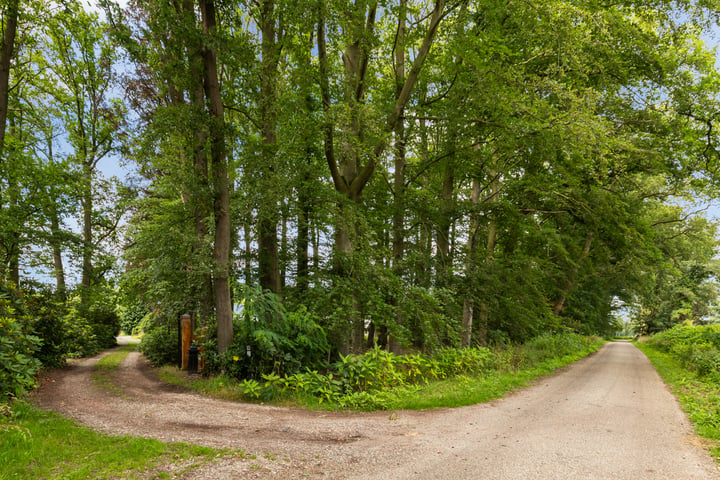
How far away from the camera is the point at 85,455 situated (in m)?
3.84

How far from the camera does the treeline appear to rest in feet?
27.0

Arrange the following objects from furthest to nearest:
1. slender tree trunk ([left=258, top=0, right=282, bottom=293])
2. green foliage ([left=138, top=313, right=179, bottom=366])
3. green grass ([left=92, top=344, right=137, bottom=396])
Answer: green foliage ([left=138, top=313, right=179, bottom=366]) < slender tree trunk ([left=258, top=0, right=282, bottom=293]) < green grass ([left=92, top=344, right=137, bottom=396])

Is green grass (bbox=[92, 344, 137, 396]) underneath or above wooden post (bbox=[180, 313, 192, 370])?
underneath

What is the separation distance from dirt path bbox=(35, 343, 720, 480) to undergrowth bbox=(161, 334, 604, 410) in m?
0.48

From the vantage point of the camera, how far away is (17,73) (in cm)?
1294

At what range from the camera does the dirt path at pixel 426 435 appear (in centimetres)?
376

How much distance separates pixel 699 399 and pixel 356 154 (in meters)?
9.51

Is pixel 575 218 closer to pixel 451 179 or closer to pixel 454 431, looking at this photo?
pixel 451 179

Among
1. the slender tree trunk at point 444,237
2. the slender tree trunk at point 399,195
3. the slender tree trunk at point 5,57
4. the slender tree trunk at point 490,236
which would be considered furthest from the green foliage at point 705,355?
the slender tree trunk at point 5,57

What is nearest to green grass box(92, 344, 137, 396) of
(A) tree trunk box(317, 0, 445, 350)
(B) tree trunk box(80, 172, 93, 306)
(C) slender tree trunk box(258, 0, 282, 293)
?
(B) tree trunk box(80, 172, 93, 306)

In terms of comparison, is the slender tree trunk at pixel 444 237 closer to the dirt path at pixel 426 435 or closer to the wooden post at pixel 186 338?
the dirt path at pixel 426 435

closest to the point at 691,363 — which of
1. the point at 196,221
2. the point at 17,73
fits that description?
the point at 196,221

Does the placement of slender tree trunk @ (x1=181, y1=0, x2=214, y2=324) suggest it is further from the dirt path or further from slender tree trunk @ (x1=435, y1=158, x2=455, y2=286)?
slender tree trunk @ (x1=435, y1=158, x2=455, y2=286)

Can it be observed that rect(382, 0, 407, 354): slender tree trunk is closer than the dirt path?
Result: No
